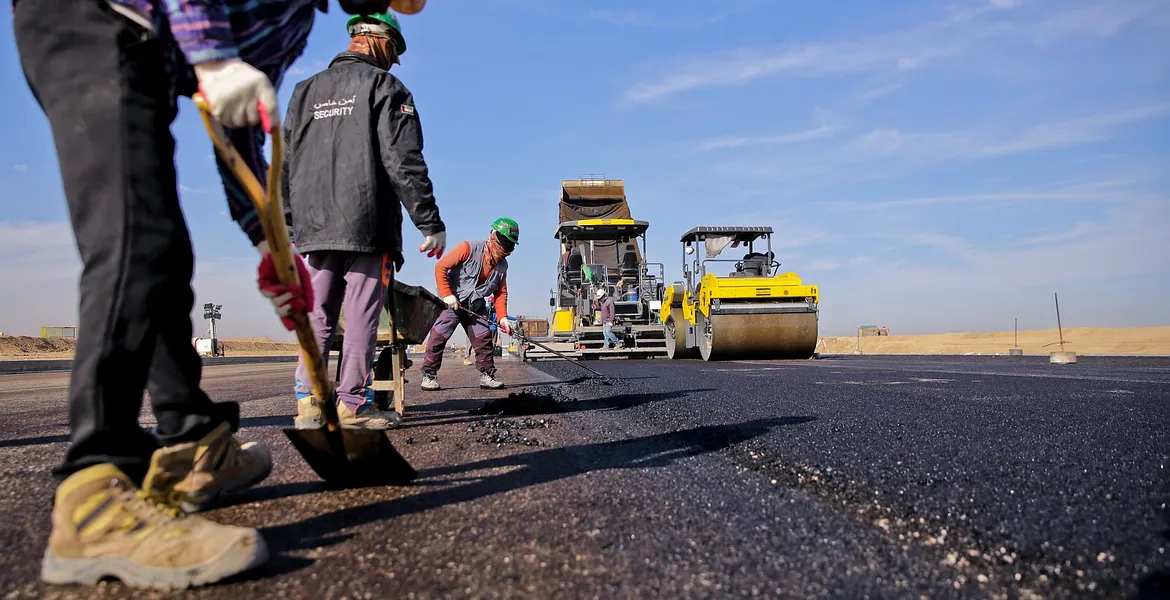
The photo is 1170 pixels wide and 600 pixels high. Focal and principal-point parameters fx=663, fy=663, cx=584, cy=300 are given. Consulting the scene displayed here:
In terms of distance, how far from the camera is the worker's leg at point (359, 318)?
2729mm

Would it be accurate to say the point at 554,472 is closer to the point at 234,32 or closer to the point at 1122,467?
the point at 234,32

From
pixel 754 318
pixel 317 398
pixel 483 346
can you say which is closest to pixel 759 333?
pixel 754 318

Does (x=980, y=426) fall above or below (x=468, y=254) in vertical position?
below

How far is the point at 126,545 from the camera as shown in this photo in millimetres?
1191

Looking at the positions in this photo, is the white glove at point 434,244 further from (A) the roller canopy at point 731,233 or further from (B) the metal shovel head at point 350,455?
(A) the roller canopy at point 731,233

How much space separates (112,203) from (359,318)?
4.84ft

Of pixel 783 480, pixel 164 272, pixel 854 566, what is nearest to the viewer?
pixel 854 566

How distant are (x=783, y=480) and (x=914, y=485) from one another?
0.33 meters

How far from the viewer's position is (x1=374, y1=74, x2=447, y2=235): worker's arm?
2.68 meters

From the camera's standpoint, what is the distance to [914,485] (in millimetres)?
1707

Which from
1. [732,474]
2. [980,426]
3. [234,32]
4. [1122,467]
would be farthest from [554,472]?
[980,426]

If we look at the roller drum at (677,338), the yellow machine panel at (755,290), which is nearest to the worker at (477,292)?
the yellow machine panel at (755,290)

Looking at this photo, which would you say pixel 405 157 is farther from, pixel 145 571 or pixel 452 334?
pixel 452 334

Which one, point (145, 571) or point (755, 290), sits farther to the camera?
point (755, 290)
